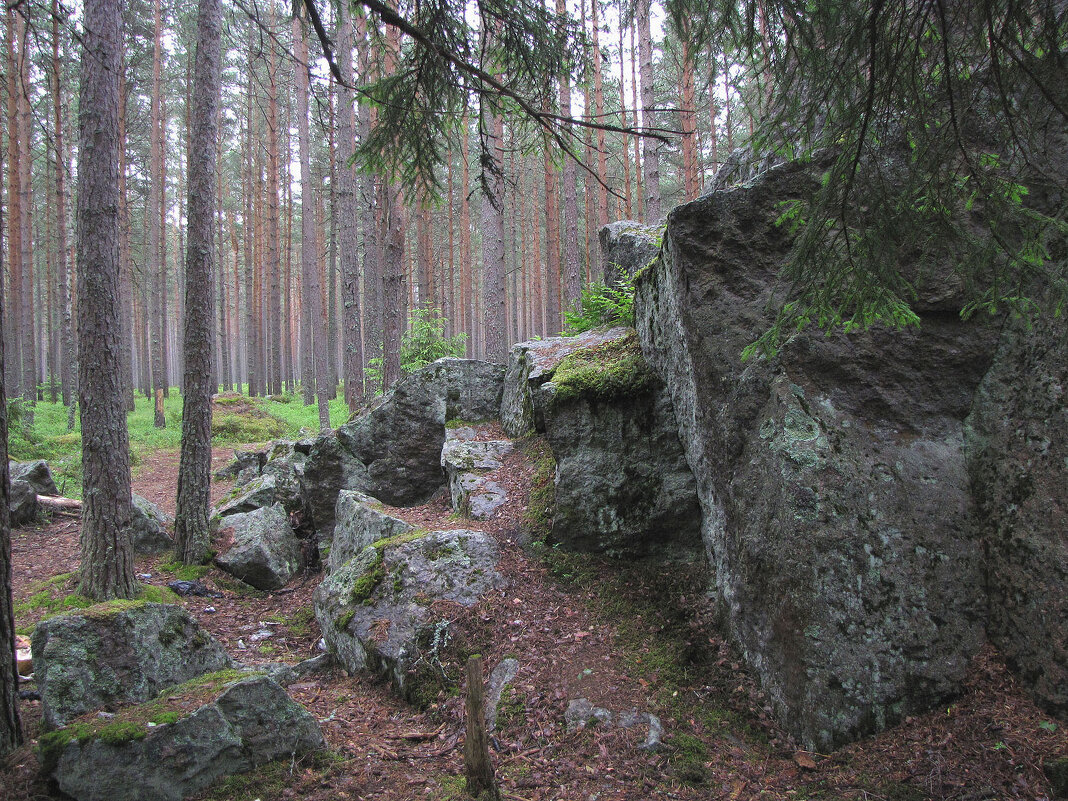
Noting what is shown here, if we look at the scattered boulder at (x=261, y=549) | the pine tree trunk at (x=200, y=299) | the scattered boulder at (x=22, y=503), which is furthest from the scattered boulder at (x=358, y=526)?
the scattered boulder at (x=22, y=503)

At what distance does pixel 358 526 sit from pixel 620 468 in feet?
9.83

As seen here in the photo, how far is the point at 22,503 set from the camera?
318 inches

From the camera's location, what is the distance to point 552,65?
12.8 ft

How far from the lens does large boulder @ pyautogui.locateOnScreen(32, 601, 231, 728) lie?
10.4 feet

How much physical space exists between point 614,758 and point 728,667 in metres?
1.05

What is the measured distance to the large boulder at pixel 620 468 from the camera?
505cm

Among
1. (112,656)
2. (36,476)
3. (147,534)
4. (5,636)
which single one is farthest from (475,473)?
(36,476)

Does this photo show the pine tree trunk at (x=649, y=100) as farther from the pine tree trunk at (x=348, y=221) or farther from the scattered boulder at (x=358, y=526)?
the scattered boulder at (x=358, y=526)

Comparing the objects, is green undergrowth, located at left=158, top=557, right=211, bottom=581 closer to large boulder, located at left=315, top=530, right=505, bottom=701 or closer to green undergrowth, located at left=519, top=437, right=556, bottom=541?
A: large boulder, located at left=315, top=530, right=505, bottom=701

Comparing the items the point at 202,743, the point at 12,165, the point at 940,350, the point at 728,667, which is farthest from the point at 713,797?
the point at 12,165

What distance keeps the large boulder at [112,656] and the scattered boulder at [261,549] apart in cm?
317

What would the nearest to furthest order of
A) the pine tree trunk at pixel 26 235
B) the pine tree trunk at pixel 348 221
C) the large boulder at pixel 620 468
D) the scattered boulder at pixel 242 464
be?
the large boulder at pixel 620 468 → the scattered boulder at pixel 242 464 → the pine tree trunk at pixel 348 221 → the pine tree trunk at pixel 26 235

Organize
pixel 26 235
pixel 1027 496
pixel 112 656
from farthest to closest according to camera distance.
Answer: pixel 26 235
pixel 112 656
pixel 1027 496

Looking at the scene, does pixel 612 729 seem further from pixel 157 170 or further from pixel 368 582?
pixel 157 170
